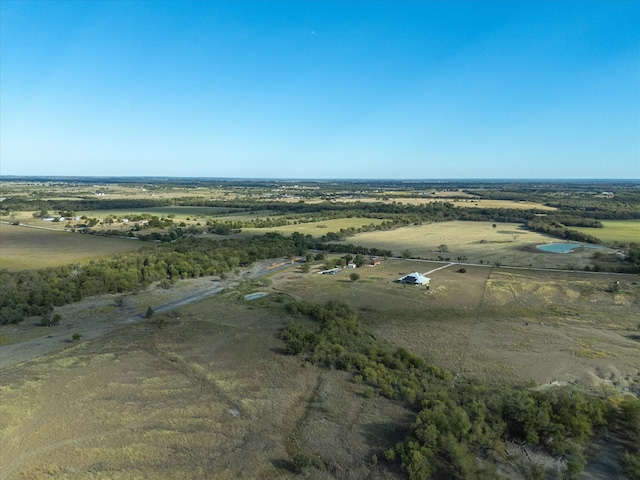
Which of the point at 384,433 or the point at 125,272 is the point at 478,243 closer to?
the point at 125,272

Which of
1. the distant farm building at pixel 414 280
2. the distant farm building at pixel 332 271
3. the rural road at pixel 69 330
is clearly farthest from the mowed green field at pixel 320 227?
the rural road at pixel 69 330

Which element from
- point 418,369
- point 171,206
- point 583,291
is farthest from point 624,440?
point 171,206

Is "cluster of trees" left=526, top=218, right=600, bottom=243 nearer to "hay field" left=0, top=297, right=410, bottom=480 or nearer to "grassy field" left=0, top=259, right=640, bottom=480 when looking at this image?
"grassy field" left=0, top=259, right=640, bottom=480

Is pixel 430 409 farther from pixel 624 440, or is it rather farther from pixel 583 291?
pixel 583 291

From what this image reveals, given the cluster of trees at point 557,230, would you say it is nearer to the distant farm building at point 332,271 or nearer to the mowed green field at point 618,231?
the mowed green field at point 618,231

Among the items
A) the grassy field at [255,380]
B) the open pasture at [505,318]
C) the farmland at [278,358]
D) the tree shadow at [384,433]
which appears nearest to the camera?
the grassy field at [255,380]

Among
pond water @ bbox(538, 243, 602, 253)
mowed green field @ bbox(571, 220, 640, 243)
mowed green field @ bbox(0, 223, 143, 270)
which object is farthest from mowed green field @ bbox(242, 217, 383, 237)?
mowed green field @ bbox(571, 220, 640, 243)
